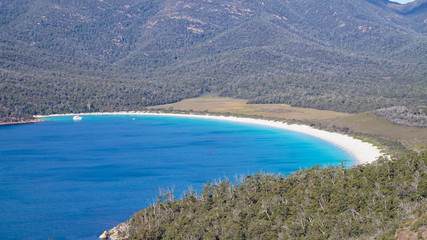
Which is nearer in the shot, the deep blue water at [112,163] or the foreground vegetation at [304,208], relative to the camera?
the foreground vegetation at [304,208]

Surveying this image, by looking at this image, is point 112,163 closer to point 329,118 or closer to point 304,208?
point 304,208

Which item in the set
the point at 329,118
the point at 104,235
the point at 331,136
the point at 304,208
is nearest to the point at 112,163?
the point at 104,235

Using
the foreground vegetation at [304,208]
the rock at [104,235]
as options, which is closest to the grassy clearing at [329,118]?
the foreground vegetation at [304,208]

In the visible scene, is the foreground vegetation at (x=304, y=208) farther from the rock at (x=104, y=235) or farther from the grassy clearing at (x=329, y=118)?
the grassy clearing at (x=329, y=118)

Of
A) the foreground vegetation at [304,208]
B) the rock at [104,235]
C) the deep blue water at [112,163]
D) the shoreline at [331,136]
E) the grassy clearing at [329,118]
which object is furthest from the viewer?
the grassy clearing at [329,118]

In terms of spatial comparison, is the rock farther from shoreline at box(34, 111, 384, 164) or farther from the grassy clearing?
the grassy clearing

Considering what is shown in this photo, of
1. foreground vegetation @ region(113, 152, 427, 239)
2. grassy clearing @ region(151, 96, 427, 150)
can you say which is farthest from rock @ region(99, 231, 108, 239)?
grassy clearing @ region(151, 96, 427, 150)
